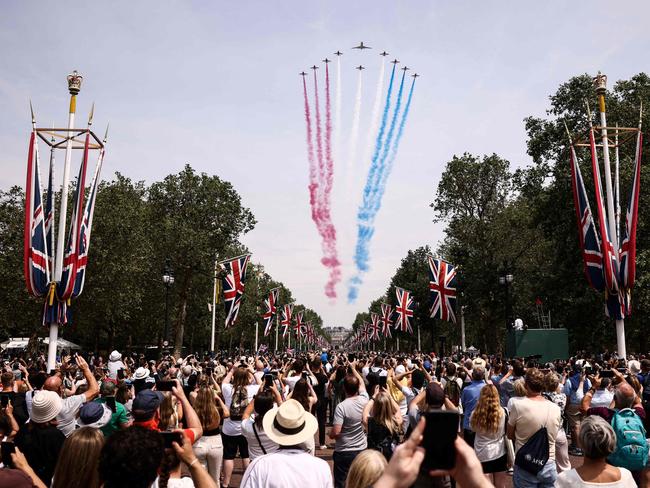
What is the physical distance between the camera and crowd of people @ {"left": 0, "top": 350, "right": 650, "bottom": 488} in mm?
2891

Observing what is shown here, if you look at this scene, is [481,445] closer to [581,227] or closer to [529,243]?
[581,227]

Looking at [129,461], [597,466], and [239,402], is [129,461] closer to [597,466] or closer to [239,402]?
[597,466]

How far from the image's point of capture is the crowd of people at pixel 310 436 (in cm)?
289

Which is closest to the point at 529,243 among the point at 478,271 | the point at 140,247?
the point at 478,271

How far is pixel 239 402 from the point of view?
29.4ft

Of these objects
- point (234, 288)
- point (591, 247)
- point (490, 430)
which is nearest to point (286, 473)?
point (490, 430)

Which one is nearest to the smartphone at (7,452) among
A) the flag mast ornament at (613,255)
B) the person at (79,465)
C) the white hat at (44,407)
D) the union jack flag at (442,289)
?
the person at (79,465)

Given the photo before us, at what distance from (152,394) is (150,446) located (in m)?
2.73

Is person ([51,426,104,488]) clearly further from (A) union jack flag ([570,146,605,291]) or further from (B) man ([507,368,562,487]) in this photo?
(A) union jack flag ([570,146,605,291])

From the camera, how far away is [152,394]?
18.1ft

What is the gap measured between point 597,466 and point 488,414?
3.02 m

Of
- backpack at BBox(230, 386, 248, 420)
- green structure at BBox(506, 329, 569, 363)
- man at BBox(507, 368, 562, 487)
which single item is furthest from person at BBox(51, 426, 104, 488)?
green structure at BBox(506, 329, 569, 363)

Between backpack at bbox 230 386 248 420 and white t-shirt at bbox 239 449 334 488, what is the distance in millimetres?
4788

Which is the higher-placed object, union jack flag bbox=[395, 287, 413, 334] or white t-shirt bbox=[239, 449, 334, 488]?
union jack flag bbox=[395, 287, 413, 334]
